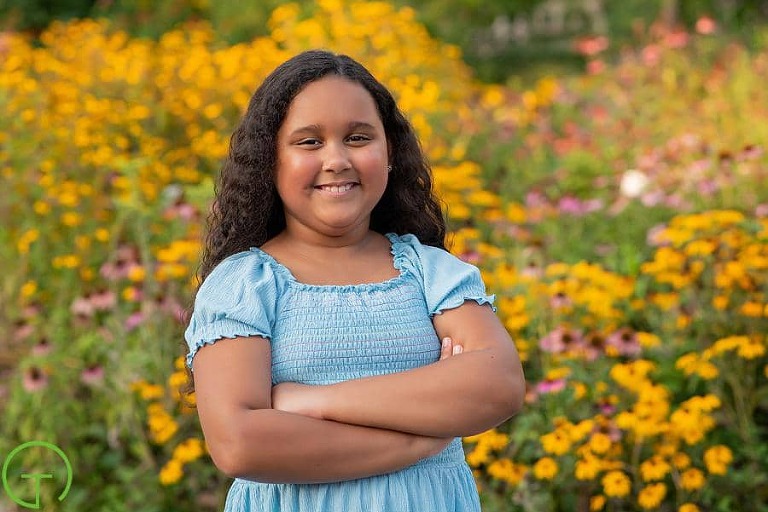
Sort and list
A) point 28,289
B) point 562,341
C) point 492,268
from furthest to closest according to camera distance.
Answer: point 492,268 → point 28,289 → point 562,341

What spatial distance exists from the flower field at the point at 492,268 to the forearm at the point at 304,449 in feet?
1.94

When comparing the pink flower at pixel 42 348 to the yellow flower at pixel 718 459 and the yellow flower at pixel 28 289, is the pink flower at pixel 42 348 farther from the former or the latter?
the yellow flower at pixel 718 459

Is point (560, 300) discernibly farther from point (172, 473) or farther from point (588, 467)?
point (172, 473)

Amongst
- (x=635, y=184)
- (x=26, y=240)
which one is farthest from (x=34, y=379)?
(x=635, y=184)

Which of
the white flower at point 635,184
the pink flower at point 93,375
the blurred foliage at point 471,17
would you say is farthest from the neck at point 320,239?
the blurred foliage at point 471,17

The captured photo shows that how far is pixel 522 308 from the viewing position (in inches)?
129

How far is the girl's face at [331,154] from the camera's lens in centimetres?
164

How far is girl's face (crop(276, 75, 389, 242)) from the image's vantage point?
1.64m

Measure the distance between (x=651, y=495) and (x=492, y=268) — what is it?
1263 mm

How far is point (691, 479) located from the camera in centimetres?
279

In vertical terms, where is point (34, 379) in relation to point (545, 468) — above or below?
above

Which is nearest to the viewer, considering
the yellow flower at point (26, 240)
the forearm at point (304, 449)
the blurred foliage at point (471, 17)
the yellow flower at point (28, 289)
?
the forearm at point (304, 449)

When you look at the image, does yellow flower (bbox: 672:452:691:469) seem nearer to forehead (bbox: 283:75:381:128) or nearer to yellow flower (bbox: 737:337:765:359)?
yellow flower (bbox: 737:337:765:359)

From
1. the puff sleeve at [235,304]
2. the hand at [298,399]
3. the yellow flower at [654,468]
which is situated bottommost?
the yellow flower at [654,468]
